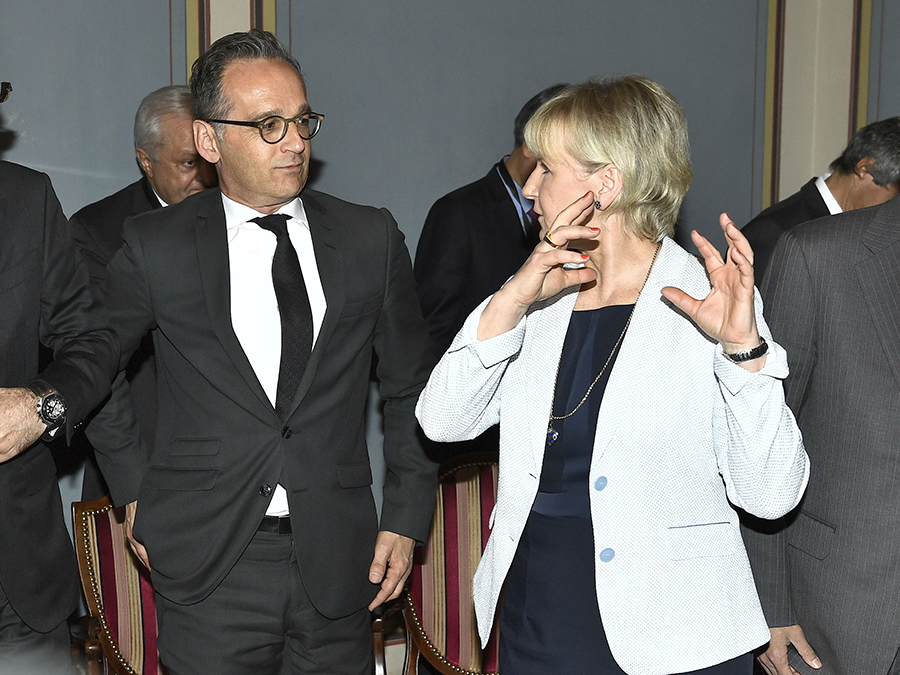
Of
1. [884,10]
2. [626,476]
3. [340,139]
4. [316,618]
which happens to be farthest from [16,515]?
[884,10]

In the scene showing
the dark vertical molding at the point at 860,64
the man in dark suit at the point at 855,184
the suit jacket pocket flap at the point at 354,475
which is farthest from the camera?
the dark vertical molding at the point at 860,64

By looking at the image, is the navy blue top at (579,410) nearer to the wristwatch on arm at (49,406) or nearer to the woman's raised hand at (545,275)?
the woman's raised hand at (545,275)

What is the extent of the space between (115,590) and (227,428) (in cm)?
100

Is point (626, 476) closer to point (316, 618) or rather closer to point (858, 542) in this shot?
point (858, 542)

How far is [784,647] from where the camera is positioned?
210cm

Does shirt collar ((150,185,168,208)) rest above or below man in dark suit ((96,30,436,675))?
above

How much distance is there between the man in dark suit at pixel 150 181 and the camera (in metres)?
3.31

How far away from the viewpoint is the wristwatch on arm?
1.99 m

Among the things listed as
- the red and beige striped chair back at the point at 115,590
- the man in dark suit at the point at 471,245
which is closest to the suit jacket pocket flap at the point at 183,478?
the red and beige striped chair back at the point at 115,590

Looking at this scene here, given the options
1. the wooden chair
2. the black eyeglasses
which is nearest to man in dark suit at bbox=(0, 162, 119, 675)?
the black eyeglasses

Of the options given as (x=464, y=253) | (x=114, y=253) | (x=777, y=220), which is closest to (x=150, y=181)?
(x=114, y=253)

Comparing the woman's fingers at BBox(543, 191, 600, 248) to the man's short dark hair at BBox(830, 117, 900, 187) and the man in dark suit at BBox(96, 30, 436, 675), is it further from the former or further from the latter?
the man's short dark hair at BBox(830, 117, 900, 187)

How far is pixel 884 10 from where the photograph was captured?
492 cm

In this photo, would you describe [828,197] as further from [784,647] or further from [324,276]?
[324,276]
